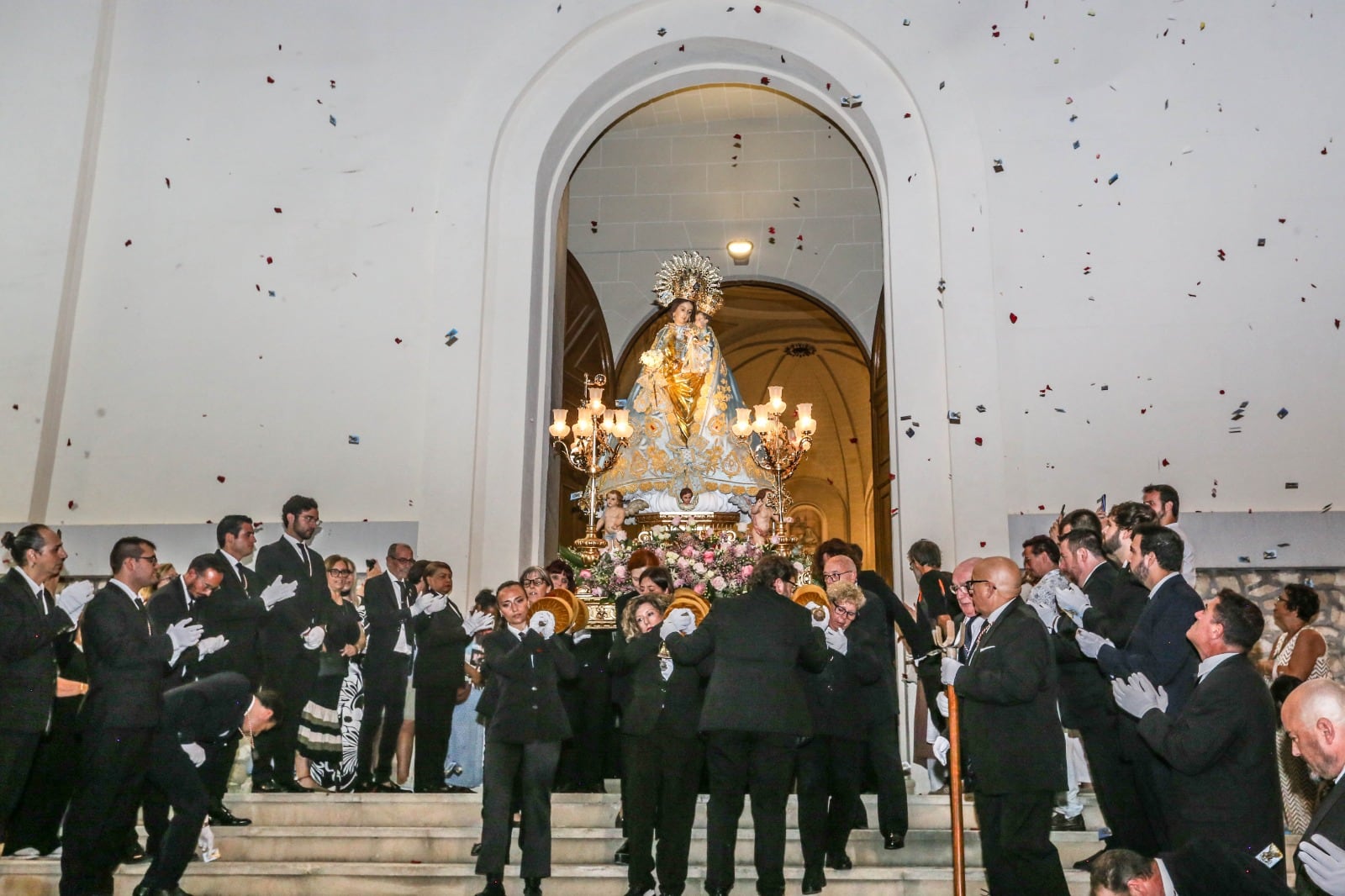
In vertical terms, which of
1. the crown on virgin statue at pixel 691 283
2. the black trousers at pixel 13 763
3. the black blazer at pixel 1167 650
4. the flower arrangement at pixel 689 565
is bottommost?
the black trousers at pixel 13 763

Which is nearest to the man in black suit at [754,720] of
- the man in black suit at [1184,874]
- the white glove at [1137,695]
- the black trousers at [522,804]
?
the black trousers at [522,804]

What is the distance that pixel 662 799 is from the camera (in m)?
5.02

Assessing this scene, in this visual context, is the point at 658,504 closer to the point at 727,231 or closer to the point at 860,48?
the point at 860,48

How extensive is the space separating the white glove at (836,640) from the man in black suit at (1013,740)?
3.14ft

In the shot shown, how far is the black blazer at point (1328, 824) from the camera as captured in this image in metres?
2.89

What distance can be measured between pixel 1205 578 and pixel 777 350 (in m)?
11.0

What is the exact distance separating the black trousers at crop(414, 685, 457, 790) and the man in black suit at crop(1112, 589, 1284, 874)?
396 cm

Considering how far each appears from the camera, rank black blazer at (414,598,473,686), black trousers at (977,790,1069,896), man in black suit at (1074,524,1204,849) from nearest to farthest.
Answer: black trousers at (977,790,1069,896) < man in black suit at (1074,524,1204,849) < black blazer at (414,598,473,686)

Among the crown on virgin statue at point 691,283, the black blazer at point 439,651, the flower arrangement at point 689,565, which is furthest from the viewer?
the crown on virgin statue at point 691,283

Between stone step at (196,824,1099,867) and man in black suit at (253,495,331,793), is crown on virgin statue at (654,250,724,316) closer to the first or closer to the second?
man in black suit at (253,495,331,793)

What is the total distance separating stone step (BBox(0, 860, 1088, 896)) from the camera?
16.4 ft

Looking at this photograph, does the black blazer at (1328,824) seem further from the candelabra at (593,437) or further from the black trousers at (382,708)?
the candelabra at (593,437)

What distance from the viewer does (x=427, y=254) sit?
8.46m

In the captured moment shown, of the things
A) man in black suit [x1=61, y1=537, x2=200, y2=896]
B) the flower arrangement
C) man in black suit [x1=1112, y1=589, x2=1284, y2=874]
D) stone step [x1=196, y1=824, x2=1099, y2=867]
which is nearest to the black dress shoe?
stone step [x1=196, y1=824, x2=1099, y2=867]
